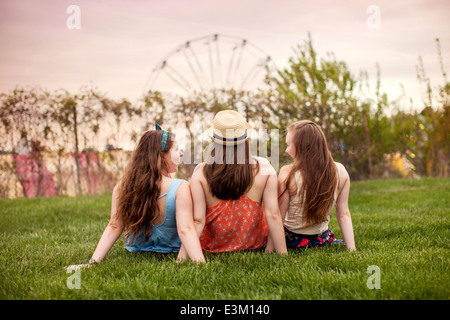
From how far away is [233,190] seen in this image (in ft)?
10.2

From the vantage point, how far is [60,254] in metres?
3.46

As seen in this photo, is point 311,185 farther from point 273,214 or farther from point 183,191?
point 183,191

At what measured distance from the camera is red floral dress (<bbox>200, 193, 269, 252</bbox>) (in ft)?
10.6

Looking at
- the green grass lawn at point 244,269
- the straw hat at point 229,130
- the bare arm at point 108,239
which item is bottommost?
the green grass lawn at point 244,269

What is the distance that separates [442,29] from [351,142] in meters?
3.23

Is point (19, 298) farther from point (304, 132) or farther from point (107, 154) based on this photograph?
point (107, 154)

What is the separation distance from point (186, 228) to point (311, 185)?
1.08 metres

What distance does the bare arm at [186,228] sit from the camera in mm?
2922

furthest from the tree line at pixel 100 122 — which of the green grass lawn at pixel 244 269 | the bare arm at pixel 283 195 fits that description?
the bare arm at pixel 283 195

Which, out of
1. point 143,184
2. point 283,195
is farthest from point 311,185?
point 143,184

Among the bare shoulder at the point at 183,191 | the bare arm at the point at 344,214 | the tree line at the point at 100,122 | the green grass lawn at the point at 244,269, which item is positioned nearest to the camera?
the green grass lawn at the point at 244,269

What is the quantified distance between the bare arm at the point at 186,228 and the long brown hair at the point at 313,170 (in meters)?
0.86

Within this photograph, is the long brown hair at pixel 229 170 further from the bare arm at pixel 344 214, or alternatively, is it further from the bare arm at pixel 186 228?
the bare arm at pixel 344 214

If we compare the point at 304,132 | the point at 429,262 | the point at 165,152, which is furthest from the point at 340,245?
the point at 165,152
